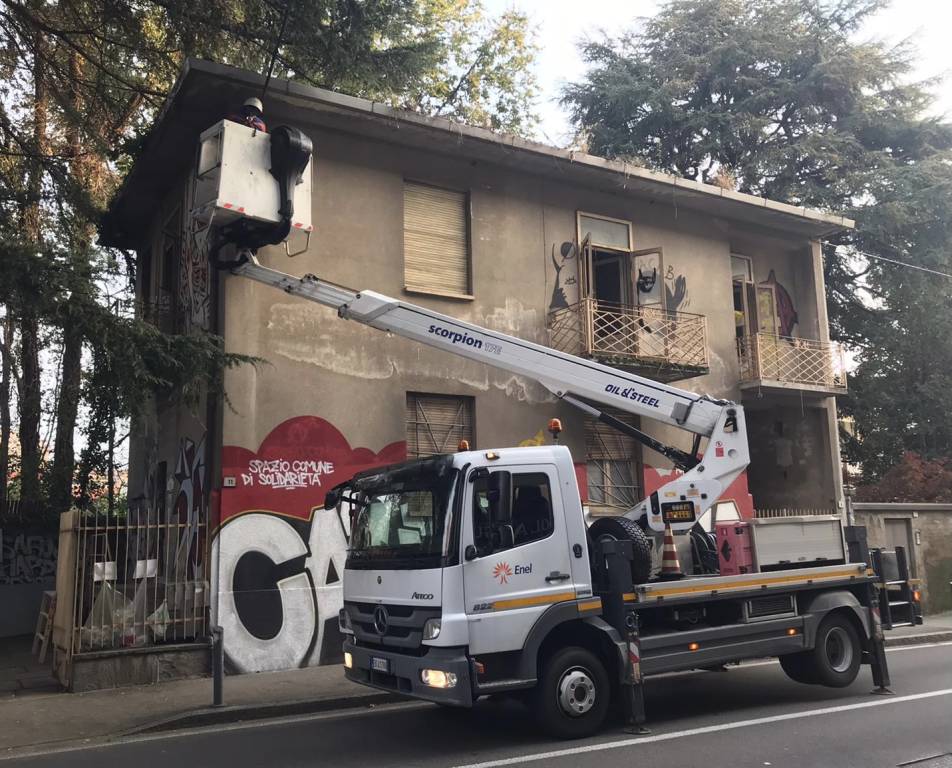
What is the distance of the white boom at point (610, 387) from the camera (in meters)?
9.05

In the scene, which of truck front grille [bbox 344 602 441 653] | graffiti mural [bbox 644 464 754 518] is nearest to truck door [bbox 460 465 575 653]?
truck front grille [bbox 344 602 441 653]

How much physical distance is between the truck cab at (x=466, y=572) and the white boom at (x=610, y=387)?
1.66 m

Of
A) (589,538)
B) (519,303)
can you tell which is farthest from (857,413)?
(589,538)

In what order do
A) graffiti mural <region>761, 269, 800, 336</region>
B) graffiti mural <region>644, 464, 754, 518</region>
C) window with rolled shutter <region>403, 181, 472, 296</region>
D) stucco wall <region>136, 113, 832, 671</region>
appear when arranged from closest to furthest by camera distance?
1. stucco wall <region>136, 113, 832, 671</region>
2. window with rolled shutter <region>403, 181, 472, 296</region>
3. graffiti mural <region>644, 464, 754, 518</region>
4. graffiti mural <region>761, 269, 800, 336</region>

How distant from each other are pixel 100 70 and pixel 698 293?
11.1 m

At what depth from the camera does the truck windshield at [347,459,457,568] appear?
23.5ft

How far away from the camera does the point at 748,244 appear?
18.4 meters

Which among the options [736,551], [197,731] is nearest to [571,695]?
[736,551]

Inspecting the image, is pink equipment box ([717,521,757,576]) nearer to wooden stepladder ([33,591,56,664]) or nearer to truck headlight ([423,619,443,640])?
truck headlight ([423,619,443,640])

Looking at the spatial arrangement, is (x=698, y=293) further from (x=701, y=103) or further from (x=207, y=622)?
(x=701, y=103)

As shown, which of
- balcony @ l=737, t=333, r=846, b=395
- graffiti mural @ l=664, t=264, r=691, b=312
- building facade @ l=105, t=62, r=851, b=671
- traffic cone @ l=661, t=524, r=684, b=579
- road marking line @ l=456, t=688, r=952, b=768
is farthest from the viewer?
balcony @ l=737, t=333, r=846, b=395

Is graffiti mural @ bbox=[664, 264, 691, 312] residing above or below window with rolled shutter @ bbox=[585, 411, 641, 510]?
above

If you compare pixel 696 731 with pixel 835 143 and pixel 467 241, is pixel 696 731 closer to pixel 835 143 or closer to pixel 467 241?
pixel 467 241

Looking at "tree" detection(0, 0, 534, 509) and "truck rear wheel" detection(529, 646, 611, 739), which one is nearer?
"truck rear wheel" detection(529, 646, 611, 739)
